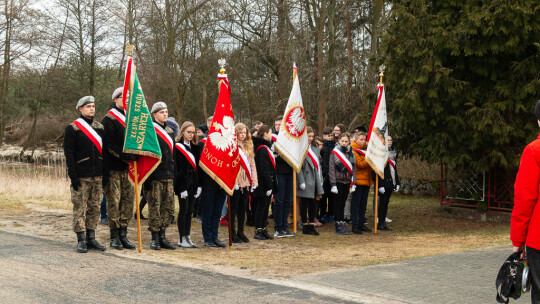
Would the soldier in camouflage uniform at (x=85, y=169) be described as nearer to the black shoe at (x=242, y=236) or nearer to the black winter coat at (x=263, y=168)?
the black shoe at (x=242, y=236)

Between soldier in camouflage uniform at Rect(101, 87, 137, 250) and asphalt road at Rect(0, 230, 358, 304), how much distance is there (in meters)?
0.92

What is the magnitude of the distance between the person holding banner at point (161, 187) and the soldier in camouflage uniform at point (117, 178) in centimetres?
31

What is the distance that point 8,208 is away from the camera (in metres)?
13.7

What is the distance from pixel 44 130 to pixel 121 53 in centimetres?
769

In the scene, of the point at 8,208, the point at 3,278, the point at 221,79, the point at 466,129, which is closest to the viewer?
the point at 3,278

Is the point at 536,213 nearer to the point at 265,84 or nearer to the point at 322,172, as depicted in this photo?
the point at 322,172

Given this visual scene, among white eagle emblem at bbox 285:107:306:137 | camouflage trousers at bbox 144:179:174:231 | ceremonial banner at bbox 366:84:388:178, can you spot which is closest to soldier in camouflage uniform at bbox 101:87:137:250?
camouflage trousers at bbox 144:179:174:231

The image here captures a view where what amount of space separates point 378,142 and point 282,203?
2.41 m

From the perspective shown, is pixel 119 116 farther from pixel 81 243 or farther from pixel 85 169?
pixel 81 243

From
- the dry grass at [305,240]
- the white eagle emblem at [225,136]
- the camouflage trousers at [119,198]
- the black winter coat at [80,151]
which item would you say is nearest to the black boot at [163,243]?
the dry grass at [305,240]

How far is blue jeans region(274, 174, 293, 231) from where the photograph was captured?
11141mm

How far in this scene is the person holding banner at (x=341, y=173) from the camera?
38.5 ft

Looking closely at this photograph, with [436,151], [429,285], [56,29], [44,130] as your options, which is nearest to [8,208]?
[436,151]

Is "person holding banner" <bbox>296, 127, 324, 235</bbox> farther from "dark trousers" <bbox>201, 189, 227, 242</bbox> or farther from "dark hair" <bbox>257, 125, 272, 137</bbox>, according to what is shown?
"dark trousers" <bbox>201, 189, 227, 242</bbox>
